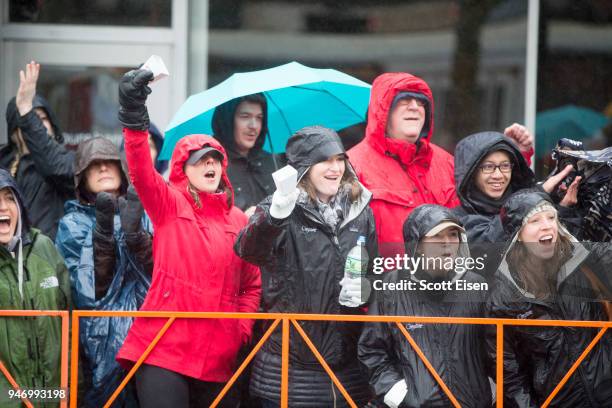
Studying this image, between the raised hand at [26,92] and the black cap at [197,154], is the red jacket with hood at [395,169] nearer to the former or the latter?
the black cap at [197,154]

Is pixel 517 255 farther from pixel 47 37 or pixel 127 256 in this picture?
pixel 47 37

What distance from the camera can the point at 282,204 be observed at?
5145mm

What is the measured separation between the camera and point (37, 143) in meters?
6.76

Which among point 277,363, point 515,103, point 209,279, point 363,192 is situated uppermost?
point 515,103

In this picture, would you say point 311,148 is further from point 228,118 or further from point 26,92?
point 26,92

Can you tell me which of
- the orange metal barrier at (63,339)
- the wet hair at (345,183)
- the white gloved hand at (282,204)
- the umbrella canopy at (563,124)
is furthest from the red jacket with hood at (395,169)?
the umbrella canopy at (563,124)

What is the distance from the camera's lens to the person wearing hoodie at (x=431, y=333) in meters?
5.24

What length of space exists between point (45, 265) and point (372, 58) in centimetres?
381

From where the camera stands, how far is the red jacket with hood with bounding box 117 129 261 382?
5484 mm

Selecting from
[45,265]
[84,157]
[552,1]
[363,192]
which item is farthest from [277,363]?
[552,1]

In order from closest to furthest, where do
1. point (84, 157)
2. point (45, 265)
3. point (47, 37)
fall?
1. point (45, 265)
2. point (84, 157)
3. point (47, 37)

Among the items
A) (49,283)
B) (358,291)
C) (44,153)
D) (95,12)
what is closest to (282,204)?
(358,291)

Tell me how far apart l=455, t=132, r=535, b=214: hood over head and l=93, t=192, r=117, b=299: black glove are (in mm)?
1939

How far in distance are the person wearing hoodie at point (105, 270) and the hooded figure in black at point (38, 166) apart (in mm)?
626
